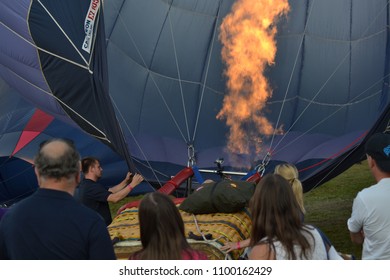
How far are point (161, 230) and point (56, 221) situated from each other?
16.5 inches

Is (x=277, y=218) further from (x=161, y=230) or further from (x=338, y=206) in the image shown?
(x=338, y=206)

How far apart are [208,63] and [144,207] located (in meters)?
5.73

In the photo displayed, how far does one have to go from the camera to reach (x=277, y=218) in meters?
2.84

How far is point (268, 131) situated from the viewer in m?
7.84

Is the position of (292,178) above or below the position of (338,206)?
above

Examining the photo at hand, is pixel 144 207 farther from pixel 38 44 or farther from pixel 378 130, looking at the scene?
pixel 378 130

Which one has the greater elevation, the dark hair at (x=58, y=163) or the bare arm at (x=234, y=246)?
the dark hair at (x=58, y=163)

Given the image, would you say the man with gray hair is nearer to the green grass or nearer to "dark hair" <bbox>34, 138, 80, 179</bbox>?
"dark hair" <bbox>34, 138, 80, 179</bbox>

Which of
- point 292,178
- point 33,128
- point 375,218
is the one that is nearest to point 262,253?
point 375,218

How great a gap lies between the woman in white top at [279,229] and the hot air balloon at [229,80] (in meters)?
4.20

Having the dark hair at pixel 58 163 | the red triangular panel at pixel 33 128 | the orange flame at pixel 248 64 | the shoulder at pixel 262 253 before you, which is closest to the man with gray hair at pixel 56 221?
the dark hair at pixel 58 163

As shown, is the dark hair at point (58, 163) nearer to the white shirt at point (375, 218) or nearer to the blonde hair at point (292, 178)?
the white shirt at point (375, 218)

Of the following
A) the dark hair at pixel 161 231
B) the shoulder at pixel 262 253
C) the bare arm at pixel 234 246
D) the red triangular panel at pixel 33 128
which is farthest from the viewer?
the red triangular panel at pixel 33 128

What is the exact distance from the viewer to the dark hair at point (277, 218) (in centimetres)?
277
